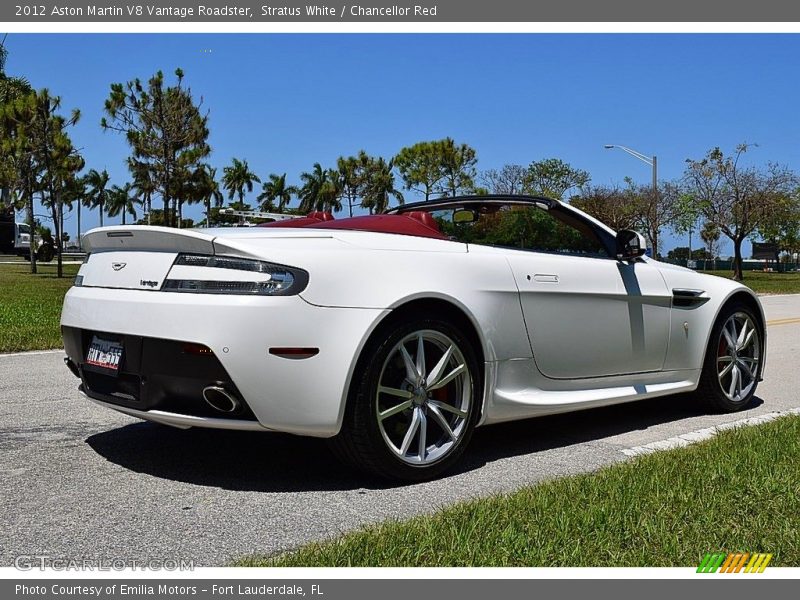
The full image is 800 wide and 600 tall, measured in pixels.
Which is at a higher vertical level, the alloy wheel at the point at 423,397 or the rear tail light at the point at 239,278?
the rear tail light at the point at 239,278

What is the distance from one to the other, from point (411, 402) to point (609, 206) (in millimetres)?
53271

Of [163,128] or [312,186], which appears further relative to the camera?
[312,186]

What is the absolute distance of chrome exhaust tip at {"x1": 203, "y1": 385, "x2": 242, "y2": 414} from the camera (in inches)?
147

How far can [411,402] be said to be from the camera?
4.13 metres

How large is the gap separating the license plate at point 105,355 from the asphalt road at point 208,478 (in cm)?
51

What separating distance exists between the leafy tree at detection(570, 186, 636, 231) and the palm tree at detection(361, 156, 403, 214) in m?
14.0

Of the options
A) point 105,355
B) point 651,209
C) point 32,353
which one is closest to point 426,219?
point 105,355

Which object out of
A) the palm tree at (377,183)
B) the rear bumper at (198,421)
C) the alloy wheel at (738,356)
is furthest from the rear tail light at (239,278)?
the palm tree at (377,183)

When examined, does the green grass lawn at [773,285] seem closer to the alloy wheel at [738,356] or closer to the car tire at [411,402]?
the alloy wheel at [738,356]

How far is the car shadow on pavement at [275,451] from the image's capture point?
13.6 feet

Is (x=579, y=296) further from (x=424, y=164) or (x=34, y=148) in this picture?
(x=424, y=164)

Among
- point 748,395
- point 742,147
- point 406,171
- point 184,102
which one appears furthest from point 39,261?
point 748,395

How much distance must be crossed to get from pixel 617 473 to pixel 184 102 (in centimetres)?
3155

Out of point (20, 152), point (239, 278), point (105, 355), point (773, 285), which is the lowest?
point (773, 285)
